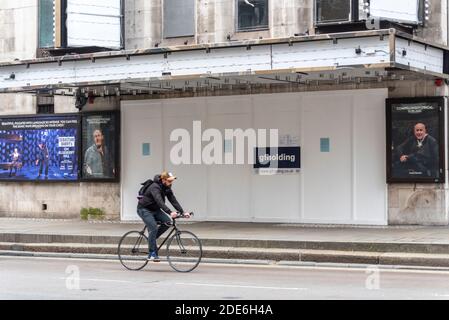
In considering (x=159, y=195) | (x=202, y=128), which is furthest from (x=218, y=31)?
(x=159, y=195)

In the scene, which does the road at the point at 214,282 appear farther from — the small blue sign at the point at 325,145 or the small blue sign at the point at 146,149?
A: the small blue sign at the point at 146,149

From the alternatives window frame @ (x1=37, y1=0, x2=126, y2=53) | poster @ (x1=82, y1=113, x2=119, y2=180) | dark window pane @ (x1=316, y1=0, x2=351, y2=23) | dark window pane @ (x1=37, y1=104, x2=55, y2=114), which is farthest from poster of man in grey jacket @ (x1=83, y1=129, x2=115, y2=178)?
dark window pane @ (x1=316, y1=0, x2=351, y2=23)

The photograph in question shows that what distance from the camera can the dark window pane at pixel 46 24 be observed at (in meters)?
26.5

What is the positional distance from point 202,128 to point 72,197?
504 cm

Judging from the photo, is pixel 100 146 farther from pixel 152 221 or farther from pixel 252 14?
pixel 152 221

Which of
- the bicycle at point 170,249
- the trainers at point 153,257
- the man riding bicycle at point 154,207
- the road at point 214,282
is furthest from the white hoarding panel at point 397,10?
the trainers at point 153,257

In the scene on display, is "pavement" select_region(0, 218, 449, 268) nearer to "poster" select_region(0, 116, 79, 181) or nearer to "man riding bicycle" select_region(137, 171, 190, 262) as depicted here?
"man riding bicycle" select_region(137, 171, 190, 262)

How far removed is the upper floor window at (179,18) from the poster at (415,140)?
6.32 m

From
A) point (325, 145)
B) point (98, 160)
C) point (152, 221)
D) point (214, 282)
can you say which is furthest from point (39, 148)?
point (214, 282)

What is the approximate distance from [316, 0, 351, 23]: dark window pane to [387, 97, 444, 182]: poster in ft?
8.29

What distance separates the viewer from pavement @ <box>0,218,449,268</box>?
1684 cm

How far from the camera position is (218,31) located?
23672 mm

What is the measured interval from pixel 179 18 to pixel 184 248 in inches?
413
